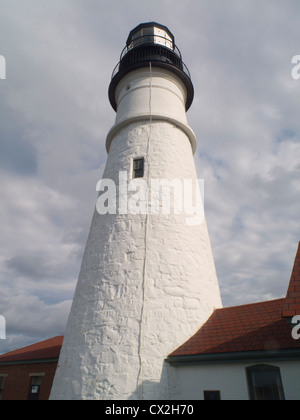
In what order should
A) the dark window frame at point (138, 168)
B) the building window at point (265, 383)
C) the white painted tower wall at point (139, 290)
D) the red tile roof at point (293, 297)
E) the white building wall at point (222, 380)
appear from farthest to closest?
the dark window frame at point (138, 168) → the white painted tower wall at point (139, 290) → the building window at point (265, 383) → the white building wall at point (222, 380) → the red tile roof at point (293, 297)

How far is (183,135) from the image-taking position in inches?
449

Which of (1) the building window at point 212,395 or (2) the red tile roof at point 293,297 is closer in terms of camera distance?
(2) the red tile roof at point 293,297

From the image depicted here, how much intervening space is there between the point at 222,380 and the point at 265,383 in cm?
96

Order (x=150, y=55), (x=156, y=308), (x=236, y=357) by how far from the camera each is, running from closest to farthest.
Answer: (x=236, y=357) < (x=156, y=308) < (x=150, y=55)

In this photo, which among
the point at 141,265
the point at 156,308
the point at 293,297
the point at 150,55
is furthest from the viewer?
the point at 150,55

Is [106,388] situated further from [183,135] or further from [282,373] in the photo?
[183,135]

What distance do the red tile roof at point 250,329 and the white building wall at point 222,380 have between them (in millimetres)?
373

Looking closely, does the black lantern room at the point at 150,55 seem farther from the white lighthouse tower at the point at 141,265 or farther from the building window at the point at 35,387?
the building window at the point at 35,387

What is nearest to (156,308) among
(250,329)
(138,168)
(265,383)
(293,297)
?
(250,329)

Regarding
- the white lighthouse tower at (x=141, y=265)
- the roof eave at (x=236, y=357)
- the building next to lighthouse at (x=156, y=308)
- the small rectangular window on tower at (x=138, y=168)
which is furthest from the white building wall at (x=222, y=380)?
the small rectangular window on tower at (x=138, y=168)

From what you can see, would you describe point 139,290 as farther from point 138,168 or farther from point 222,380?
point 138,168

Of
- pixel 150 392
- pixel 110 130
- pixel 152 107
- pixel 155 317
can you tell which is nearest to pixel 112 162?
pixel 110 130

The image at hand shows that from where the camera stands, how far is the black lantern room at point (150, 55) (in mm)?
12312

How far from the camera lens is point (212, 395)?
21.5ft
